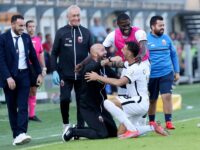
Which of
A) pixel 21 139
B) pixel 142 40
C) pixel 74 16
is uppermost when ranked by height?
pixel 74 16

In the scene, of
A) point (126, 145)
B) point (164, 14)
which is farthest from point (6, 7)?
point (126, 145)

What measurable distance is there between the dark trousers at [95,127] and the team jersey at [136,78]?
0.53 m

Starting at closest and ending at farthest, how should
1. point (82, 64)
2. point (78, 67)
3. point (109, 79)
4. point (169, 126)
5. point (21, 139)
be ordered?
point (109, 79), point (21, 139), point (82, 64), point (78, 67), point (169, 126)

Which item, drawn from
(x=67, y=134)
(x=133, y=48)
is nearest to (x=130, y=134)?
(x=67, y=134)

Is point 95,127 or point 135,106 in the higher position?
point 135,106

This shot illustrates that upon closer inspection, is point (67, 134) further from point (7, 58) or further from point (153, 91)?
point (153, 91)

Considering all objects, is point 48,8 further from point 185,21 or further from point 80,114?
point 80,114

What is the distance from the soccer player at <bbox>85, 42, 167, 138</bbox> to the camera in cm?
1322

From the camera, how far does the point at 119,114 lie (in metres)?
13.2

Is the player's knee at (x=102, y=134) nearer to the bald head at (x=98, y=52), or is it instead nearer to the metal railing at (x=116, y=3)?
the bald head at (x=98, y=52)

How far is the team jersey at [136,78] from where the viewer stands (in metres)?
13.4

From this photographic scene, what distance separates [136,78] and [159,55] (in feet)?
7.40

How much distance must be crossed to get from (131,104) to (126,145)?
1.28 m

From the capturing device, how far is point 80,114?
14.1 meters
